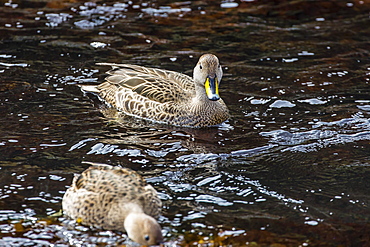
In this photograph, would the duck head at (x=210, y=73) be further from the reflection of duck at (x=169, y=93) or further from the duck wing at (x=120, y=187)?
the duck wing at (x=120, y=187)

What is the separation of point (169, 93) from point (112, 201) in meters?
3.96

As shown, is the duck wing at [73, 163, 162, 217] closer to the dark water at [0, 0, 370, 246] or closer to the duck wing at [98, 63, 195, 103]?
the dark water at [0, 0, 370, 246]

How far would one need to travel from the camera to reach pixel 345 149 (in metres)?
9.16

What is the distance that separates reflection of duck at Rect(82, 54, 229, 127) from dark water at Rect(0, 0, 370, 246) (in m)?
0.22

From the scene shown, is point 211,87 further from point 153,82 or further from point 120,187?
point 120,187

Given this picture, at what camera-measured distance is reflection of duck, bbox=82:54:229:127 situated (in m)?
10.2

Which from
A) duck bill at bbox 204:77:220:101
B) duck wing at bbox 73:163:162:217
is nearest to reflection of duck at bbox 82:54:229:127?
duck bill at bbox 204:77:220:101

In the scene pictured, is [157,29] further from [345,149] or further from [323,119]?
[345,149]

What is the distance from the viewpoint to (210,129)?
34.3ft

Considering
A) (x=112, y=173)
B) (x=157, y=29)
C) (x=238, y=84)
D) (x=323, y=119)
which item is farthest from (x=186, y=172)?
(x=157, y=29)

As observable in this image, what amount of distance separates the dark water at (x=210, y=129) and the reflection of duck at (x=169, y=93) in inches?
8.6

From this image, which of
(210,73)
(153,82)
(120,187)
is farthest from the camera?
(153,82)

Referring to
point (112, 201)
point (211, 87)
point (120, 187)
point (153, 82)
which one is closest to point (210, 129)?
point (211, 87)

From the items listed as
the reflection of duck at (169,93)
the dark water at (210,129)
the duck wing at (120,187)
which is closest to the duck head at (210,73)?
the reflection of duck at (169,93)
